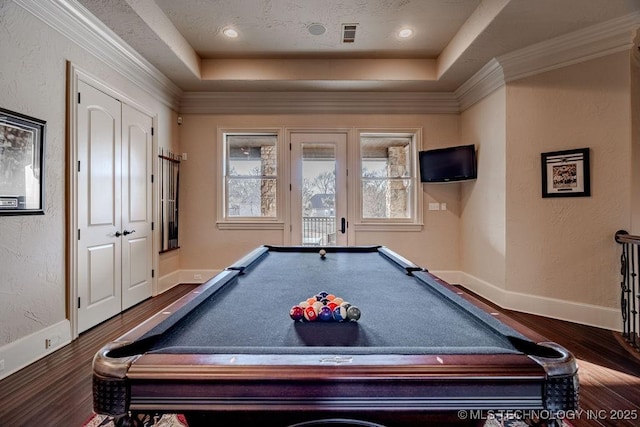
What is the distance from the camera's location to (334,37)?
3.64 m

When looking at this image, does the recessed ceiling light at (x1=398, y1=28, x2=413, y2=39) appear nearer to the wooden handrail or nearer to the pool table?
the wooden handrail

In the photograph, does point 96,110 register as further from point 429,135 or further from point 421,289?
point 429,135

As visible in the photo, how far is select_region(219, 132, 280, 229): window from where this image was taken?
4.76 m

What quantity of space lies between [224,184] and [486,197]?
3.68 m

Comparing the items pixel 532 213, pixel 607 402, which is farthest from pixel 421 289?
pixel 532 213

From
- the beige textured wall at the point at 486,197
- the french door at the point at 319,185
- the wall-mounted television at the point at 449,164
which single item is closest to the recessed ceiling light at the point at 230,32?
the french door at the point at 319,185

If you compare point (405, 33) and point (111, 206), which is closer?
point (111, 206)

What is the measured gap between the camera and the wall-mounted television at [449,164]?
4152 millimetres

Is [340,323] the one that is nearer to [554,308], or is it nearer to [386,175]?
[554,308]

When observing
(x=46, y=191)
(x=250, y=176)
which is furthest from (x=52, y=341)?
(x=250, y=176)

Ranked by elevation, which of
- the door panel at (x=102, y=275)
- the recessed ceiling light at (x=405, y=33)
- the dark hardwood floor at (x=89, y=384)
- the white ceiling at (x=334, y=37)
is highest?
the recessed ceiling light at (x=405, y=33)

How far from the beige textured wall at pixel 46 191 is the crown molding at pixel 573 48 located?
4.37 m

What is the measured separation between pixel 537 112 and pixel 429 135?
4.86 ft

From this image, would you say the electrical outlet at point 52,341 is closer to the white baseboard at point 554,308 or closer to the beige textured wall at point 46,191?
the beige textured wall at point 46,191
